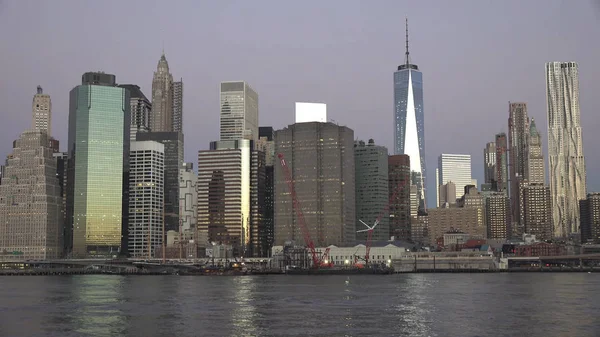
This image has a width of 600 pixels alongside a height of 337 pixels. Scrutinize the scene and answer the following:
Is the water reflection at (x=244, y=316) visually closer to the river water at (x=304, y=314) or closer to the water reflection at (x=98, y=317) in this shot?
the river water at (x=304, y=314)

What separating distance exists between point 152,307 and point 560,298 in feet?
231

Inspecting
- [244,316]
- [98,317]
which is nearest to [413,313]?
[244,316]

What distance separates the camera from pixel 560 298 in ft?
440

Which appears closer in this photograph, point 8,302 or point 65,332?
point 65,332

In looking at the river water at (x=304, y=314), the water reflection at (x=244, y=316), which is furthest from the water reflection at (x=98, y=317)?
the water reflection at (x=244, y=316)

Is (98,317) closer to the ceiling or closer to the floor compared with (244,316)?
closer to the ceiling

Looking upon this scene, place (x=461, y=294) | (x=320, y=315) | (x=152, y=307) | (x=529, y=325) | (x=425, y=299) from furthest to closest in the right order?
(x=461, y=294) < (x=425, y=299) < (x=152, y=307) < (x=320, y=315) < (x=529, y=325)

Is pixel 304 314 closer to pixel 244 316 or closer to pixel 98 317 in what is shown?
pixel 244 316

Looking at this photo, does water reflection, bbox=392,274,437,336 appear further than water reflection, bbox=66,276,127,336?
No

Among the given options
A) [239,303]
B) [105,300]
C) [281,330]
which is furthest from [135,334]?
[105,300]

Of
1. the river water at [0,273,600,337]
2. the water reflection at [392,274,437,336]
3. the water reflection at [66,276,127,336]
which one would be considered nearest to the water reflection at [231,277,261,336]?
the river water at [0,273,600,337]

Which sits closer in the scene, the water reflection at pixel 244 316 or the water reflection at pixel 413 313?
the water reflection at pixel 244 316

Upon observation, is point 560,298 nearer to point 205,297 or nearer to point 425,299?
point 425,299

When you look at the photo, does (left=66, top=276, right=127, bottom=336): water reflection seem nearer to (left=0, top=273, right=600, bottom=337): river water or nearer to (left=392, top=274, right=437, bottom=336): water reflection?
(left=0, top=273, right=600, bottom=337): river water
